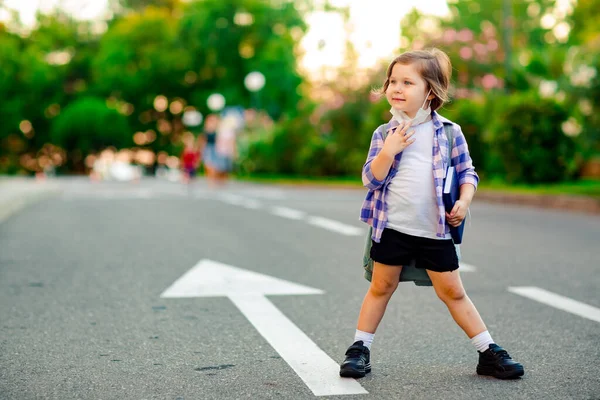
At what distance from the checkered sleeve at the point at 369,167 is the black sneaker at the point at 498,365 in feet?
2.74

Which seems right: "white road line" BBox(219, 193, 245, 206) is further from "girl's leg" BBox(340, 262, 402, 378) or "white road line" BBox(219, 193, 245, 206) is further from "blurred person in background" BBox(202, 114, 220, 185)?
"girl's leg" BBox(340, 262, 402, 378)

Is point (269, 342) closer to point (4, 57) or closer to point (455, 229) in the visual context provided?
point (455, 229)

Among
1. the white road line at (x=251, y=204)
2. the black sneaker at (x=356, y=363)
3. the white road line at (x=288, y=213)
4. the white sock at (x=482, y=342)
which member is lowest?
the white road line at (x=251, y=204)

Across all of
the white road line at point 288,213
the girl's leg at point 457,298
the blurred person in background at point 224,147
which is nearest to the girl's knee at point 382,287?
the girl's leg at point 457,298

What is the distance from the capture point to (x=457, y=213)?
3.64 meters

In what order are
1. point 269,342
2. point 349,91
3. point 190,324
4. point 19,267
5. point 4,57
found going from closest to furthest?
point 269,342 < point 190,324 < point 19,267 < point 349,91 < point 4,57

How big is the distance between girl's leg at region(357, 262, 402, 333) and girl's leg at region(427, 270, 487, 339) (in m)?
0.16

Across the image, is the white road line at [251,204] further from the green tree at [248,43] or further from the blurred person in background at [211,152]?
the green tree at [248,43]

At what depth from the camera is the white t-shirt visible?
146 inches

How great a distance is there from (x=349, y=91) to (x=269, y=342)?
26.0 metres

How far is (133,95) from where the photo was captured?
194ft

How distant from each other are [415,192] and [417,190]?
0.5 inches

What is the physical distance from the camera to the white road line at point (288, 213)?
12.8 m

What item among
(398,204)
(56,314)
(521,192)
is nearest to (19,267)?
(56,314)
